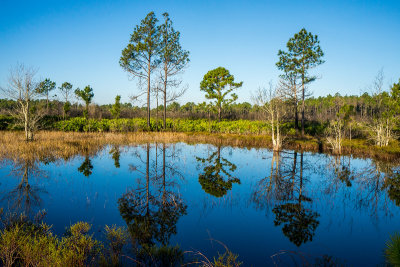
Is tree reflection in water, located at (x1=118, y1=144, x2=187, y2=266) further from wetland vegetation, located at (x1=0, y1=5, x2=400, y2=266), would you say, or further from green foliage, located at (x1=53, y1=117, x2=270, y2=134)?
green foliage, located at (x1=53, y1=117, x2=270, y2=134)

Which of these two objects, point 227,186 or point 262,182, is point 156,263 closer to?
point 227,186

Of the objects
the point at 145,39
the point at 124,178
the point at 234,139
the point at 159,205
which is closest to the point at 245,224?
the point at 159,205

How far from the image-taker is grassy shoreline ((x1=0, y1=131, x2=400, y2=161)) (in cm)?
1401

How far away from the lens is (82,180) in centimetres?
930

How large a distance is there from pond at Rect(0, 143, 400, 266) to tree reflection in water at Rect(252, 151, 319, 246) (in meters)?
0.03

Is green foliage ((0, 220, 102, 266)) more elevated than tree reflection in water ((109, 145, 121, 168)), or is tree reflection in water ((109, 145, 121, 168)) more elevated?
tree reflection in water ((109, 145, 121, 168))

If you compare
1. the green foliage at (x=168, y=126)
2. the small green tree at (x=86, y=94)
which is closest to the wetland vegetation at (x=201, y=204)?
the green foliage at (x=168, y=126)

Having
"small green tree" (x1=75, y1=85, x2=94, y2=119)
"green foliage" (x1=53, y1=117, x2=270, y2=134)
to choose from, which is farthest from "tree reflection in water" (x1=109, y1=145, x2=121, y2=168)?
"small green tree" (x1=75, y1=85, x2=94, y2=119)

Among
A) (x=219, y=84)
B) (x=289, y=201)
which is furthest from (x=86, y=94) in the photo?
(x=289, y=201)

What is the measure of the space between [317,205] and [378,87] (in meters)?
15.0

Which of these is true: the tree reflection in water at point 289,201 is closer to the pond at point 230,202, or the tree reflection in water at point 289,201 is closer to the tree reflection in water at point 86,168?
the pond at point 230,202

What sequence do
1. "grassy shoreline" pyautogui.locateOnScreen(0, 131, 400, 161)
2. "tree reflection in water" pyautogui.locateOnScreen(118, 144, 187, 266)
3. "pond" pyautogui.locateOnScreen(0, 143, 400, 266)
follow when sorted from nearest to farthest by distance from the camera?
"tree reflection in water" pyautogui.locateOnScreen(118, 144, 187, 266), "pond" pyautogui.locateOnScreen(0, 143, 400, 266), "grassy shoreline" pyautogui.locateOnScreen(0, 131, 400, 161)

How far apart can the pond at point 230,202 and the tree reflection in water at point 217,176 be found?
0.05 metres

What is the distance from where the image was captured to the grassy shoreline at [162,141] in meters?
14.0
